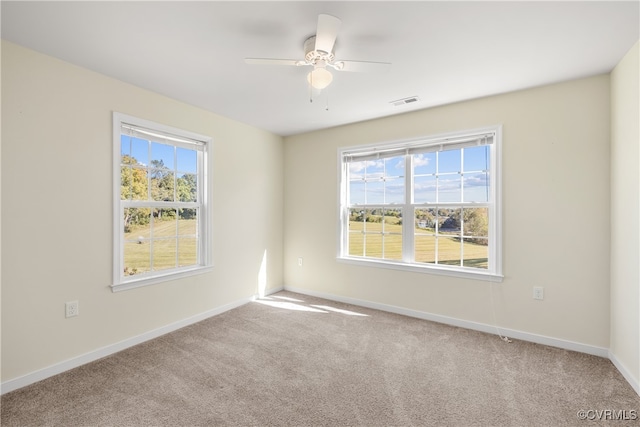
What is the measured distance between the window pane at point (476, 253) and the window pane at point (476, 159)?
2.59 feet

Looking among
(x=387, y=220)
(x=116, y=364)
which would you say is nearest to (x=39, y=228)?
(x=116, y=364)

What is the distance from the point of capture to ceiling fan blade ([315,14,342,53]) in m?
1.52

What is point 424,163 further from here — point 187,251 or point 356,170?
point 187,251

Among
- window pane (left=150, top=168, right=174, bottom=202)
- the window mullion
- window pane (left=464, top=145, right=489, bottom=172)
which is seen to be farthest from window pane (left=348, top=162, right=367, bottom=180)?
window pane (left=150, top=168, right=174, bottom=202)

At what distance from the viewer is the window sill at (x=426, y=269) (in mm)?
2987

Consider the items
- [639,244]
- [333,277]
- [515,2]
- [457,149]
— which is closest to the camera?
[515,2]

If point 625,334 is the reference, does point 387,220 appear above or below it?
above

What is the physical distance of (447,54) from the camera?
2.14 m

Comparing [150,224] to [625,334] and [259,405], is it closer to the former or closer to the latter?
[259,405]

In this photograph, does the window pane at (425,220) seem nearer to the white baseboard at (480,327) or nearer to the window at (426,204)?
the window at (426,204)

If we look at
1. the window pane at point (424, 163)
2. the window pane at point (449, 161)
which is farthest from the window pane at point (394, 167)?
the window pane at point (449, 161)

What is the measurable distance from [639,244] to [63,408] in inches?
158

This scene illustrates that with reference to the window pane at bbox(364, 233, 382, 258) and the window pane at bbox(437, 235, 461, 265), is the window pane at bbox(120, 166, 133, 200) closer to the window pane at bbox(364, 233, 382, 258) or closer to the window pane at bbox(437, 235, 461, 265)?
→ the window pane at bbox(364, 233, 382, 258)

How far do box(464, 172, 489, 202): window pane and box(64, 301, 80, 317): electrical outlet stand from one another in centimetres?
385
